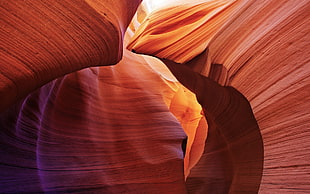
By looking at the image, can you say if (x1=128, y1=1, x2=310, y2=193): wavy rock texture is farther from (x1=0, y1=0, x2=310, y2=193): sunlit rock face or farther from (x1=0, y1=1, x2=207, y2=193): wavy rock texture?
(x1=0, y1=1, x2=207, y2=193): wavy rock texture

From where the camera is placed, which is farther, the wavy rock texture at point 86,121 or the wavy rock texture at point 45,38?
the wavy rock texture at point 86,121

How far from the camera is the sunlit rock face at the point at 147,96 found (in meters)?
1.15

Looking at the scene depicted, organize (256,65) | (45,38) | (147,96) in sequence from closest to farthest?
(45,38), (256,65), (147,96)

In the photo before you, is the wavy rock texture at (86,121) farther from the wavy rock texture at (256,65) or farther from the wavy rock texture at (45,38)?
the wavy rock texture at (256,65)

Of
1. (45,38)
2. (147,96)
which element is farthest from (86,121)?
(45,38)

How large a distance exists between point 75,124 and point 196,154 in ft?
8.15

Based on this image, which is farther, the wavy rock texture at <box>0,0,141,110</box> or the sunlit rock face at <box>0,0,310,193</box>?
the sunlit rock face at <box>0,0,310,193</box>

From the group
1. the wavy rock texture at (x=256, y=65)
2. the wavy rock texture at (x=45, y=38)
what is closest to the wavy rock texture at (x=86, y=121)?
the wavy rock texture at (x=45, y=38)

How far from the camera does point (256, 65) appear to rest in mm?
1517

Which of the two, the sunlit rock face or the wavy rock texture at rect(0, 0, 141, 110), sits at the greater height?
the wavy rock texture at rect(0, 0, 141, 110)

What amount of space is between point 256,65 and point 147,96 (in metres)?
2.08

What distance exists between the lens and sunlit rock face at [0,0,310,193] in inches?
45.1

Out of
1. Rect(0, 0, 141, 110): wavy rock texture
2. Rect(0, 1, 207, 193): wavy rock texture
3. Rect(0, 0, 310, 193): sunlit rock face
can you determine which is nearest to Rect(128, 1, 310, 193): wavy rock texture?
Rect(0, 0, 310, 193): sunlit rock face

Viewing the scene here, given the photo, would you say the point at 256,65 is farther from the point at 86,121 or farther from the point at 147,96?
the point at 147,96
